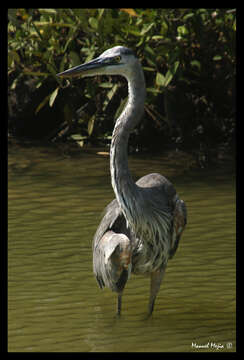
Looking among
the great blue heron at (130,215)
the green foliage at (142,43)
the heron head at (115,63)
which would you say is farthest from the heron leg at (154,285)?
the green foliage at (142,43)

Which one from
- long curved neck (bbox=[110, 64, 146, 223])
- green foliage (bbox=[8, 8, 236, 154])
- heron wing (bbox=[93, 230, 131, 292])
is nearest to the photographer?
heron wing (bbox=[93, 230, 131, 292])

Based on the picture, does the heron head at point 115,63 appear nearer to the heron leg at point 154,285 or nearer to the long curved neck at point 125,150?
the long curved neck at point 125,150

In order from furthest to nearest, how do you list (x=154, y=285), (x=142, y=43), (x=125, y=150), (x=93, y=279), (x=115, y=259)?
(x=142, y=43), (x=93, y=279), (x=154, y=285), (x=125, y=150), (x=115, y=259)

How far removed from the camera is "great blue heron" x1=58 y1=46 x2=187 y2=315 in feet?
16.4

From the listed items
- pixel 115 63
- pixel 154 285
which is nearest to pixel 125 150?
pixel 115 63

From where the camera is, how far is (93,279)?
6113 millimetres

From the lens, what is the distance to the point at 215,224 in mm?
7445

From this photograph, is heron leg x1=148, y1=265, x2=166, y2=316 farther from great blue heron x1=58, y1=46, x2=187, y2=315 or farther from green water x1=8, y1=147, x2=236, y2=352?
green water x1=8, y1=147, x2=236, y2=352

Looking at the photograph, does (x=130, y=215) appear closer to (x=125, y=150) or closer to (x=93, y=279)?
(x=125, y=150)

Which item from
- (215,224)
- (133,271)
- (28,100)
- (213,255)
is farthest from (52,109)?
(133,271)

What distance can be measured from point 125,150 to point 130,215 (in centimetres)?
46

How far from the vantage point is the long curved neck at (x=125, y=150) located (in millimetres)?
5031

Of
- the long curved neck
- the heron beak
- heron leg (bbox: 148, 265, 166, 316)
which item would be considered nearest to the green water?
heron leg (bbox: 148, 265, 166, 316)

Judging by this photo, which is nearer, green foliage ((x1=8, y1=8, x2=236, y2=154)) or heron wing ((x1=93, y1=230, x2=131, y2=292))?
heron wing ((x1=93, y1=230, x2=131, y2=292))
